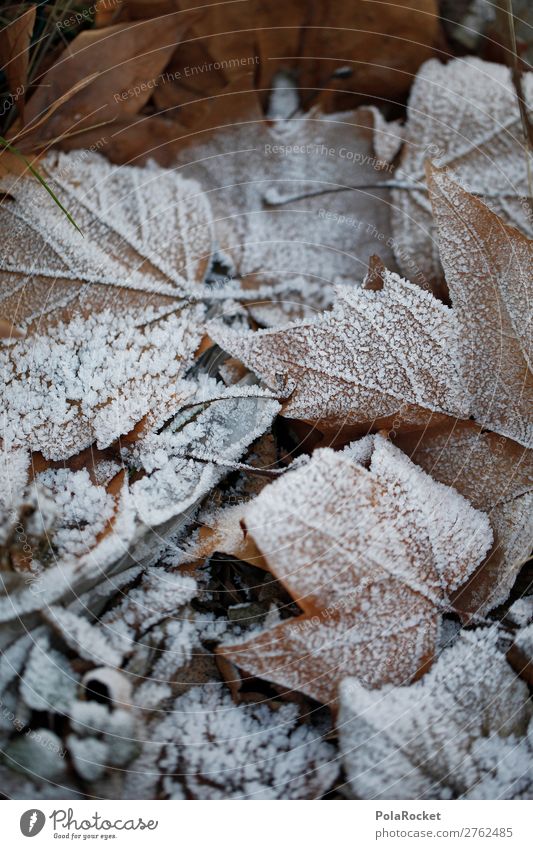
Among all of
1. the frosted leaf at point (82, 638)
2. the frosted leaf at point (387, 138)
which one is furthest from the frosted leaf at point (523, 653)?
the frosted leaf at point (387, 138)

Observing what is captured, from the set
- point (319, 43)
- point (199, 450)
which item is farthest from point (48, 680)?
point (319, 43)

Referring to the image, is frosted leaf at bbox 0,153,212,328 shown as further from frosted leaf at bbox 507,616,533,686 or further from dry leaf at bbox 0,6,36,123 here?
frosted leaf at bbox 507,616,533,686

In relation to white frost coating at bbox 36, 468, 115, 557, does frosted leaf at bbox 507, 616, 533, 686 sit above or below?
below

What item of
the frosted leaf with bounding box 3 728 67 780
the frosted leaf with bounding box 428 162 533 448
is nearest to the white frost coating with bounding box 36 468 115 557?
the frosted leaf with bounding box 3 728 67 780

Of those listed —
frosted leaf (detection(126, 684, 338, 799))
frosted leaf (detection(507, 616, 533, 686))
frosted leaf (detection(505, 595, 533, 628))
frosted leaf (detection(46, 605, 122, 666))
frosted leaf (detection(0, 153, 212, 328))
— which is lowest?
frosted leaf (detection(126, 684, 338, 799))

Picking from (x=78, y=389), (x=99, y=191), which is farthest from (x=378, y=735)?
(x=99, y=191)

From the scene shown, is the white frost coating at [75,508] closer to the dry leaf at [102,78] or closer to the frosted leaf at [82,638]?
the frosted leaf at [82,638]
